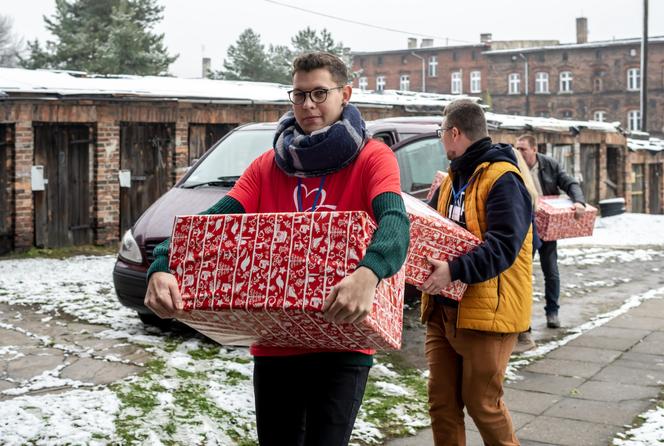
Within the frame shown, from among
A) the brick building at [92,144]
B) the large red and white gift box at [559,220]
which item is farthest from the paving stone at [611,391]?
the brick building at [92,144]

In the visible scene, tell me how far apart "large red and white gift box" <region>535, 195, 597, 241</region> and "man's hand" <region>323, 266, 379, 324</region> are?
5781 mm

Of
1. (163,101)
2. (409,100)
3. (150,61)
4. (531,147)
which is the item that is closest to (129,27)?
(150,61)

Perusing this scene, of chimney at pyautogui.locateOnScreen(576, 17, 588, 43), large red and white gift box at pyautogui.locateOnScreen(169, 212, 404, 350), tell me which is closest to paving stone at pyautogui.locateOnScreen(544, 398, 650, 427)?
large red and white gift box at pyautogui.locateOnScreen(169, 212, 404, 350)

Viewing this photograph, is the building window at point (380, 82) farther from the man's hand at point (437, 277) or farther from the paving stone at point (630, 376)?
the man's hand at point (437, 277)

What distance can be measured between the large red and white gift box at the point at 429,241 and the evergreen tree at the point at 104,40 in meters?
37.4

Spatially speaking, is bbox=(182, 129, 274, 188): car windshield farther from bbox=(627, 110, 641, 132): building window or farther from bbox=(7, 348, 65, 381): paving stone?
bbox=(627, 110, 641, 132): building window

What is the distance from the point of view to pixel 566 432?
5477 mm

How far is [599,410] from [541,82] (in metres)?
63.5

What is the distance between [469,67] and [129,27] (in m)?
38.3

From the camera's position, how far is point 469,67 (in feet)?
235

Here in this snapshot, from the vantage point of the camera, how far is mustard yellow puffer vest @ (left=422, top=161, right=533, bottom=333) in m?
3.85

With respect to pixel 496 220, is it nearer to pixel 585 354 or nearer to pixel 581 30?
pixel 585 354

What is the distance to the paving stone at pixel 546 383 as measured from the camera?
21.4 feet

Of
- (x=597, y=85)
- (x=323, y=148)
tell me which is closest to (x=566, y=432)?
(x=323, y=148)
